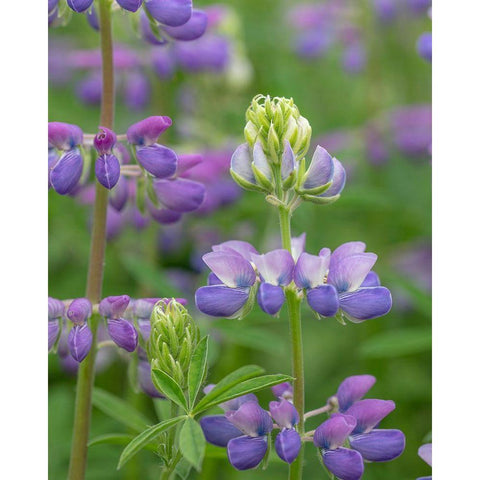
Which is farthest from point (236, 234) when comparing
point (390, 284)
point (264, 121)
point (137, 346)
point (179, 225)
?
point (264, 121)

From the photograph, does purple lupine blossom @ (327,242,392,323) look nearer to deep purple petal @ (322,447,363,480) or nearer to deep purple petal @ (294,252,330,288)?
deep purple petal @ (294,252,330,288)

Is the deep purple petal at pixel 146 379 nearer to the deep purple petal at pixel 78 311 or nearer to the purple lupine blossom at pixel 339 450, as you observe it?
the deep purple petal at pixel 78 311

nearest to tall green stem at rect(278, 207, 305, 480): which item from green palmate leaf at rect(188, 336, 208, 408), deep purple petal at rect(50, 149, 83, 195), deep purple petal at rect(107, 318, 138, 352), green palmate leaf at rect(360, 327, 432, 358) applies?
green palmate leaf at rect(188, 336, 208, 408)

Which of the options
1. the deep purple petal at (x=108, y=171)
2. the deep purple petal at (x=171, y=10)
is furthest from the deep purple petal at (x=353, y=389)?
the deep purple petal at (x=171, y=10)

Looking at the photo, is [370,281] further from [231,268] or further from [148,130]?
[148,130]

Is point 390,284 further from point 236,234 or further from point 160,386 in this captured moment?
point 160,386
